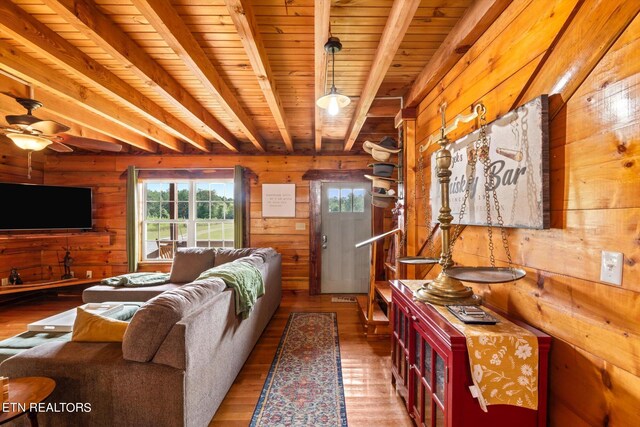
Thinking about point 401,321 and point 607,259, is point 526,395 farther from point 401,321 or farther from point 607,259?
point 401,321

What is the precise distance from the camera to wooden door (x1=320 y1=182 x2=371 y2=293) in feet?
16.1

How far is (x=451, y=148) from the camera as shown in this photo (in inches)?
78.4

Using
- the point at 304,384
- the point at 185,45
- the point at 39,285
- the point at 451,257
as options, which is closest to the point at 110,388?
the point at 304,384

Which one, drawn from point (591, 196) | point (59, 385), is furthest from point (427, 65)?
point (59, 385)

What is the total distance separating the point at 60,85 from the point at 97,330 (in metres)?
2.11

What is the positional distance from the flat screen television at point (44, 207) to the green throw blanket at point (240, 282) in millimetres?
3427

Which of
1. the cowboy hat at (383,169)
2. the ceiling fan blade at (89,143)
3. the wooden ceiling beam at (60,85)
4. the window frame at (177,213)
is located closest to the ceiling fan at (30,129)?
the wooden ceiling beam at (60,85)

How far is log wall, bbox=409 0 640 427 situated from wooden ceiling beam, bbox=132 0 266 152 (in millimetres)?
1811

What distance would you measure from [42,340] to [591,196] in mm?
3427

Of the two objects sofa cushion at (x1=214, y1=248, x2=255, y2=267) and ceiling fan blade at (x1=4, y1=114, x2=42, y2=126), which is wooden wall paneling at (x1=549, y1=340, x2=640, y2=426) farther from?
ceiling fan blade at (x1=4, y1=114, x2=42, y2=126)

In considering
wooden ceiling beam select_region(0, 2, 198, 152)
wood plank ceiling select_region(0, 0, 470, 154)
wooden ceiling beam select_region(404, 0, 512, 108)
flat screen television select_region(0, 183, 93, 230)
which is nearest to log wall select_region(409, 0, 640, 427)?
wooden ceiling beam select_region(404, 0, 512, 108)

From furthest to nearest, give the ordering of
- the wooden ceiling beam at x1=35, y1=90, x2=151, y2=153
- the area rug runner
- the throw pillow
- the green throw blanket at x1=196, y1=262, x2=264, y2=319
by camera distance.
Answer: the wooden ceiling beam at x1=35, y1=90, x2=151, y2=153, the green throw blanket at x1=196, y1=262, x2=264, y2=319, the area rug runner, the throw pillow

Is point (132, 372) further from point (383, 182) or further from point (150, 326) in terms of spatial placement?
point (383, 182)

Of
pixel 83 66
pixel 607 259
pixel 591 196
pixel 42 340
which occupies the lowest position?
pixel 42 340
